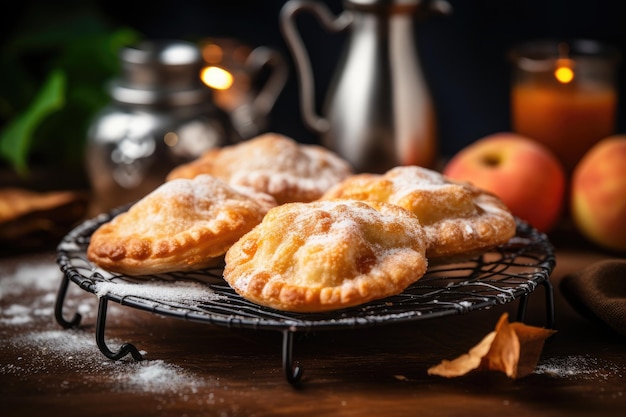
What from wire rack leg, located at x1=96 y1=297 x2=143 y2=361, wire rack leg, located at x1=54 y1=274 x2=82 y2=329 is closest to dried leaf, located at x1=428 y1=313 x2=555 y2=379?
wire rack leg, located at x1=96 y1=297 x2=143 y2=361

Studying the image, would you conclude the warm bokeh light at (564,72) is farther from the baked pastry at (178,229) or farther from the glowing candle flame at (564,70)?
the baked pastry at (178,229)

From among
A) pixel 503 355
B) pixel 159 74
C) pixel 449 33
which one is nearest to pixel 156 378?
pixel 503 355

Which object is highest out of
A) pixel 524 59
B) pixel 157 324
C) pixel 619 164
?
pixel 524 59

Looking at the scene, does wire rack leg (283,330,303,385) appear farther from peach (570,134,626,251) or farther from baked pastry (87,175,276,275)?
peach (570,134,626,251)

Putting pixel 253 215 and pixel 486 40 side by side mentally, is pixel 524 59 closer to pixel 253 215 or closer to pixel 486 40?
pixel 486 40

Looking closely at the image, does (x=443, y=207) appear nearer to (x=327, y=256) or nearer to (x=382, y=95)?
(x=327, y=256)

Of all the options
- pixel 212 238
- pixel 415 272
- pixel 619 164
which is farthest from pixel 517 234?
pixel 212 238
